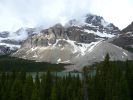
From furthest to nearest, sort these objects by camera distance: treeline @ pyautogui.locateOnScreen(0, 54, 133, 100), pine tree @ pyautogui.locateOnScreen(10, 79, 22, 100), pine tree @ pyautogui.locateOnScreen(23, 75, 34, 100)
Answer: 1. pine tree @ pyautogui.locateOnScreen(10, 79, 22, 100)
2. pine tree @ pyautogui.locateOnScreen(23, 75, 34, 100)
3. treeline @ pyautogui.locateOnScreen(0, 54, 133, 100)

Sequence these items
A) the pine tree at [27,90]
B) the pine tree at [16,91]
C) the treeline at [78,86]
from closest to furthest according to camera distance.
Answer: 1. the treeline at [78,86]
2. the pine tree at [27,90]
3. the pine tree at [16,91]

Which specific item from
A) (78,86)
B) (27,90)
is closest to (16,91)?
(27,90)

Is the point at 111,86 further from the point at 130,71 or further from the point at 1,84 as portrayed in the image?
the point at 1,84

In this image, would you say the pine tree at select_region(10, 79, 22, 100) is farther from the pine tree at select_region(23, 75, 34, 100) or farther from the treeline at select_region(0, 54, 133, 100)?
the pine tree at select_region(23, 75, 34, 100)

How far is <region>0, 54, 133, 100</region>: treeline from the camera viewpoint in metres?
82.4

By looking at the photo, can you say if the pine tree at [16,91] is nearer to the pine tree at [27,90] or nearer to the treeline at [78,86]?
the treeline at [78,86]

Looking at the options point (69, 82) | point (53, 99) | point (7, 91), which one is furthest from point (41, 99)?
point (69, 82)

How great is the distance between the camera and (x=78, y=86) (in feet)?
348

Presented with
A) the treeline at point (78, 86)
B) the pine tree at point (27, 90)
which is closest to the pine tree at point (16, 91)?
the treeline at point (78, 86)

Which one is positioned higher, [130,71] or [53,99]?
[130,71]

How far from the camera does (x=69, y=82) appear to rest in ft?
363

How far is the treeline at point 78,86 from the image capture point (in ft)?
270

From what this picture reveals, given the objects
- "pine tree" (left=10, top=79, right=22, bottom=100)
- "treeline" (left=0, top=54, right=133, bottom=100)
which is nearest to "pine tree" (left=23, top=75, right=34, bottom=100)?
"treeline" (left=0, top=54, right=133, bottom=100)

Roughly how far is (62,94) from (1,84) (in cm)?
1722
